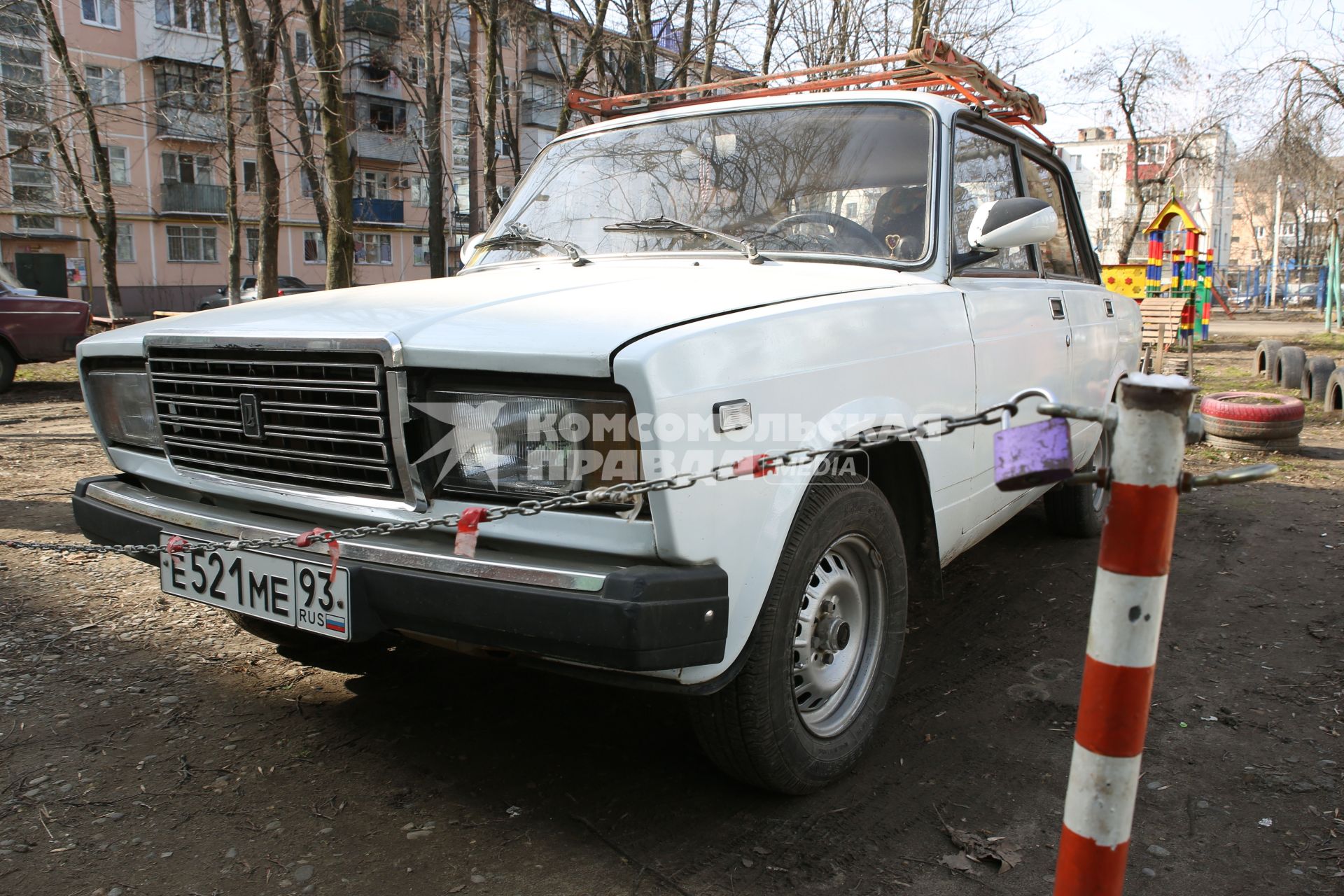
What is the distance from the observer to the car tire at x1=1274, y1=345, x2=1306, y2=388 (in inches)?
423

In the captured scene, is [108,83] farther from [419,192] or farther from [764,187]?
[764,187]

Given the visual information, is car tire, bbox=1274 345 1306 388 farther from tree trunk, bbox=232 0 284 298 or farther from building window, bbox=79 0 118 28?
building window, bbox=79 0 118 28

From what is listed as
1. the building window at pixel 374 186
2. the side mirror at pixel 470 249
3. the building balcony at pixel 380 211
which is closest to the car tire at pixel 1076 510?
the side mirror at pixel 470 249

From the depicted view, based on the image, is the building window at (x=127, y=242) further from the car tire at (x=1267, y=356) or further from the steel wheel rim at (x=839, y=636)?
the steel wheel rim at (x=839, y=636)

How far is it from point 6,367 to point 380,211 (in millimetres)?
31460

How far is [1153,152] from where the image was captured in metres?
38.6

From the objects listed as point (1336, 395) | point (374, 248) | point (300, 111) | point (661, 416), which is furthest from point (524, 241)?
point (374, 248)

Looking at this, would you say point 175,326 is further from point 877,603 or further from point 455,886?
point 877,603

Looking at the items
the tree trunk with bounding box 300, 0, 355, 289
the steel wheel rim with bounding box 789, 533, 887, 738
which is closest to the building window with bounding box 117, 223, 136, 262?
the tree trunk with bounding box 300, 0, 355, 289

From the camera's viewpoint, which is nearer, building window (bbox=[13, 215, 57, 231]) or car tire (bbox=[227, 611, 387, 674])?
car tire (bbox=[227, 611, 387, 674])

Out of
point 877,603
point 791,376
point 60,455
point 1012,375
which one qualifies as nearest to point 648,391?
point 791,376

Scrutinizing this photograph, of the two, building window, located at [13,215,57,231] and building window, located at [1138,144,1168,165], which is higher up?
building window, located at [1138,144,1168,165]

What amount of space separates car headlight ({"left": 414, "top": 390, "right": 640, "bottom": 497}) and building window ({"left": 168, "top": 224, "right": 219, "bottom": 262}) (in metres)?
40.1

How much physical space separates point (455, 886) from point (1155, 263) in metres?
17.5
